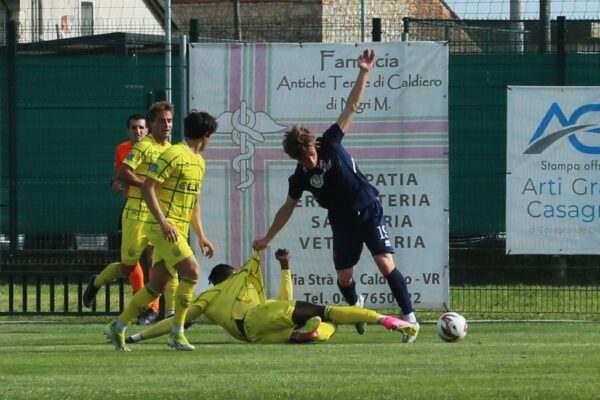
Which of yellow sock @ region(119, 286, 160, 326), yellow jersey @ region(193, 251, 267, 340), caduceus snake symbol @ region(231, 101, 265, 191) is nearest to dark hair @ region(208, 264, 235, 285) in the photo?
yellow jersey @ region(193, 251, 267, 340)

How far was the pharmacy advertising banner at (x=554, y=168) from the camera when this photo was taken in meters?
14.5

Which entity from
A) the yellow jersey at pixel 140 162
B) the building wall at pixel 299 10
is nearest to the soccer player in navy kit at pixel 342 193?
the yellow jersey at pixel 140 162

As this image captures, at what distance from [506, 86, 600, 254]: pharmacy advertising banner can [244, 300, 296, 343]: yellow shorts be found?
12.3 ft

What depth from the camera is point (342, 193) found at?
1196 centimetres

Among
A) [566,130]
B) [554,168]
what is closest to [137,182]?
[554,168]

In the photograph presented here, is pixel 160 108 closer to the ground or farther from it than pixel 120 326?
farther from it

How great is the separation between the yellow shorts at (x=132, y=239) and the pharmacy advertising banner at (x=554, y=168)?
3666 mm

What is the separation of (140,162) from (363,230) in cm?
193

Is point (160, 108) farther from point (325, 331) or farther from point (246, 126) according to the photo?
point (246, 126)

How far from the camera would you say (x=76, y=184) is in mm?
17672

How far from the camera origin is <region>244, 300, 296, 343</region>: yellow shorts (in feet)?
37.7

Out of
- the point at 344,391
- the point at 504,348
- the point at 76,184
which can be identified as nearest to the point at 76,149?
the point at 76,184

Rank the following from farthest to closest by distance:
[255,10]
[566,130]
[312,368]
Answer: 1. [255,10]
2. [566,130]
3. [312,368]

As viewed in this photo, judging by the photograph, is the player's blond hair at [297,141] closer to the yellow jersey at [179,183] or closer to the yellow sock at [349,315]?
the yellow jersey at [179,183]
